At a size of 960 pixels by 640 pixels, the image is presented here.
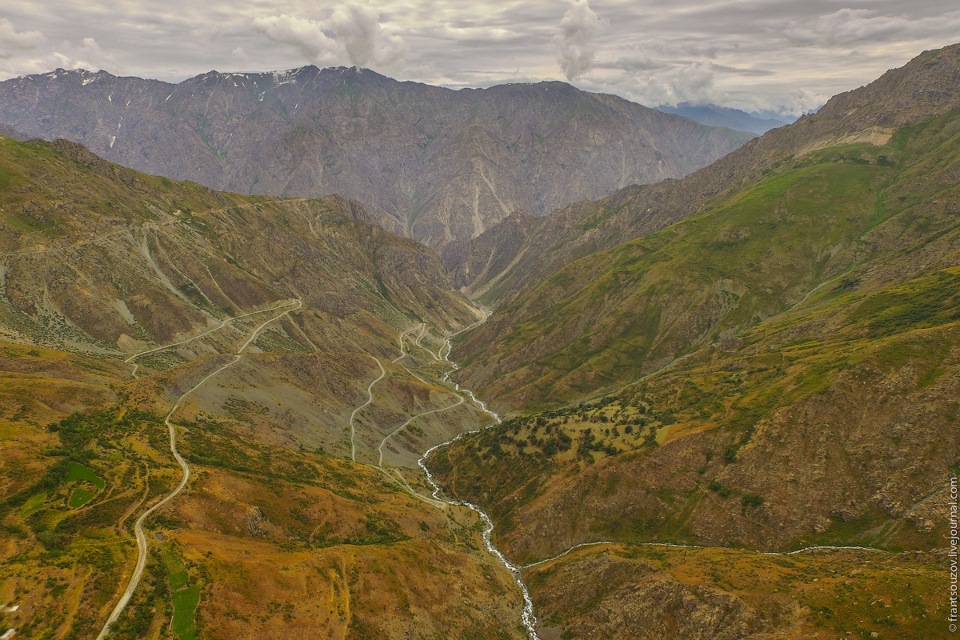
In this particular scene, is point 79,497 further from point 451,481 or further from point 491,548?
point 451,481

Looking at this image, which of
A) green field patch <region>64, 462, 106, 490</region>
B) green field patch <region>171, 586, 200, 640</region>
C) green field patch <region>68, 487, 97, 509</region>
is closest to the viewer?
green field patch <region>171, 586, 200, 640</region>

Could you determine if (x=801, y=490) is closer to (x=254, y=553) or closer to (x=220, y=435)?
(x=254, y=553)

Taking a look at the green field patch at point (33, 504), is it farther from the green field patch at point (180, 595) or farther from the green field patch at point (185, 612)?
the green field patch at point (185, 612)

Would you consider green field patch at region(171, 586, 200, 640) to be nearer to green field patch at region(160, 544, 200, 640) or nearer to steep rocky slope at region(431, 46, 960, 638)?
green field patch at region(160, 544, 200, 640)

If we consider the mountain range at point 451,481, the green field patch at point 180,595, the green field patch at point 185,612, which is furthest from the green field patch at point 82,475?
the green field patch at point 185,612

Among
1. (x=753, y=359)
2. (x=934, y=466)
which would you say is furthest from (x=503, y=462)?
(x=934, y=466)

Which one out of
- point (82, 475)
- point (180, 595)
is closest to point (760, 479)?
point (180, 595)

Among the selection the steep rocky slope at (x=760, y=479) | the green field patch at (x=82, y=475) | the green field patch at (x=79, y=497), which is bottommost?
the steep rocky slope at (x=760, y=479)
